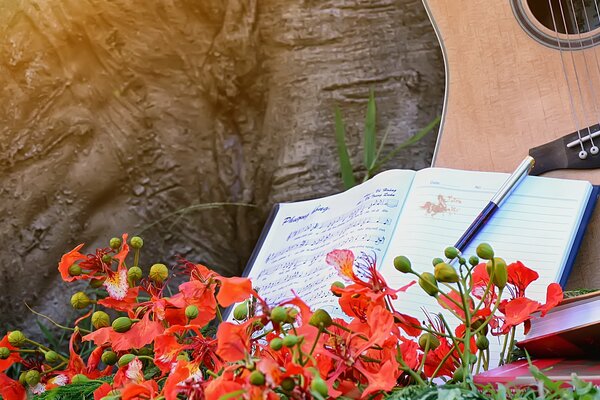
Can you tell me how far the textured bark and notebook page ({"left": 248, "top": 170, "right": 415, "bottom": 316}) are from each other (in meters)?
0.50

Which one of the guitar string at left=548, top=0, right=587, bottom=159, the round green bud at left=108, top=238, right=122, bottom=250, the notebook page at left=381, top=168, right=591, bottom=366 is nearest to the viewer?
the round green bud at left=108, top=238, right=122, bottom=250

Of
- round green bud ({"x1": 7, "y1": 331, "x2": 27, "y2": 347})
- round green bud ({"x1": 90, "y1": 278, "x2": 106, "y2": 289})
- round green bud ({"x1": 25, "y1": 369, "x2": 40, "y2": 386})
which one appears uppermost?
round green bud ({"x1": 90, "y1": 278, "x2": 106, "y2": 289})

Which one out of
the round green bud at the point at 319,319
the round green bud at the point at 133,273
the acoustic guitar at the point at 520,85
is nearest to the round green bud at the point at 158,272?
the round green bud at the point at 133,273

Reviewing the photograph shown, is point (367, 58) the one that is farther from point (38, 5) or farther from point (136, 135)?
point (38, 5)

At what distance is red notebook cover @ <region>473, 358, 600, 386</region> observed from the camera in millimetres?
655

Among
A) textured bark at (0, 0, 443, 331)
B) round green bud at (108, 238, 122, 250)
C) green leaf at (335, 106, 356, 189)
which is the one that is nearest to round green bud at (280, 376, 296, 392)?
round green bud at (108, 238, 122, 250)

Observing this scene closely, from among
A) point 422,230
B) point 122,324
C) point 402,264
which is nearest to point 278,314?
point 402,264

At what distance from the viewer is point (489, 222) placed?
1167mm

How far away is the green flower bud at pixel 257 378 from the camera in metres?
0.53

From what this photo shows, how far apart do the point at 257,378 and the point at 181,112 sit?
1448 mm

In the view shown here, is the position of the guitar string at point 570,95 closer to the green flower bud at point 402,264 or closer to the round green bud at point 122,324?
the green flower bud at point 402,264

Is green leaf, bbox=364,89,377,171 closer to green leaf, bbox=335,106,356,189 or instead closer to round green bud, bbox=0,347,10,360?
green leaf, bbox=335,106,356,189

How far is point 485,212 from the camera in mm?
1164

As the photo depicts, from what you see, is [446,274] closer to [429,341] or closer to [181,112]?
[429,341]
